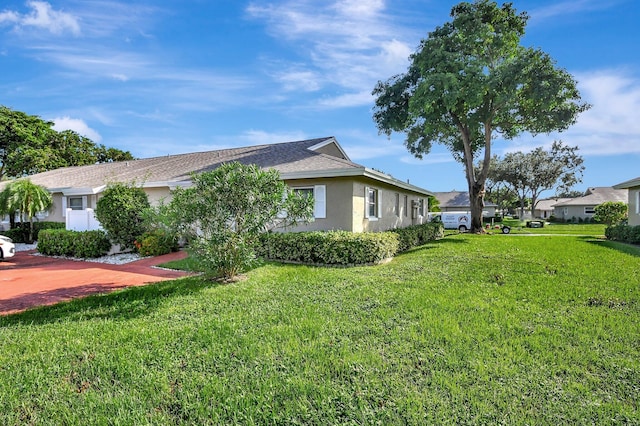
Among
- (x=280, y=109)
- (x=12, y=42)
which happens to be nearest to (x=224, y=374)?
(x=280, y=109)

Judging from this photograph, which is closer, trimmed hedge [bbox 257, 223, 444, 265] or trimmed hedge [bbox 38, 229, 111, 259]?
trimmed hedge [bbox 257, 223, 444, 265]

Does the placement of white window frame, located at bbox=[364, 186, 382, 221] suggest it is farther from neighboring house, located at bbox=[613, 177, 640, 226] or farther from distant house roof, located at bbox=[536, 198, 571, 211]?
distant house roof, located at bbox=[536, 198, 571, 211]

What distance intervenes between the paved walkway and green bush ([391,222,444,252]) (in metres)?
9.01

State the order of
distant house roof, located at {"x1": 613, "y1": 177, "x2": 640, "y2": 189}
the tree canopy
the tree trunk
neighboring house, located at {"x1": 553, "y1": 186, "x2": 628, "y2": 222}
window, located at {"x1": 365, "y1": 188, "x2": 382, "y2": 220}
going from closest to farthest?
window, located at {"x1": 365, "y1": 188, "x2": 382, "y2": 220}
distant house roof, located at {"x1": 613, "y1": 177, "x2": 640, "y2": 189}
the tree trunk
the tree canopy
neighboring house, located at {"x1": 553, "y1": 186, "x2": 628, "y2": 222}

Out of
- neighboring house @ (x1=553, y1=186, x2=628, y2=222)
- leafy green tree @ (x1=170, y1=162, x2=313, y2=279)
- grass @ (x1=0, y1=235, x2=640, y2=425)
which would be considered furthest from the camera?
neighboring house @ (x1=553, y1=186, x2=628, y2=222)

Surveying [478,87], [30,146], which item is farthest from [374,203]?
[30,146]

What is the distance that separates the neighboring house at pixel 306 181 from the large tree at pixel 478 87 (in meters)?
5.22

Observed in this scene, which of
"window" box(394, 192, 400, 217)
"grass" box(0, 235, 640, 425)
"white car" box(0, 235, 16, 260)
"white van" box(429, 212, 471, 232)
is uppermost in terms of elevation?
"window" box(394, 192, 400, 217)

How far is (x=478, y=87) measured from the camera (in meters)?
18.4

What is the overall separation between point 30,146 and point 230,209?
33753 millimetres

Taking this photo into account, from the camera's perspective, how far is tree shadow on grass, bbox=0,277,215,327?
5.73 metres

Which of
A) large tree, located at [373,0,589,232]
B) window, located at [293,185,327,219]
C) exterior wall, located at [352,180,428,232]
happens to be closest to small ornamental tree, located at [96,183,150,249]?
window, located at [293,185,327,219]

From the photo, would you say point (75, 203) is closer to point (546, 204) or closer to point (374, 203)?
point (374, 203)

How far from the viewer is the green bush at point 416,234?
1444 cm
